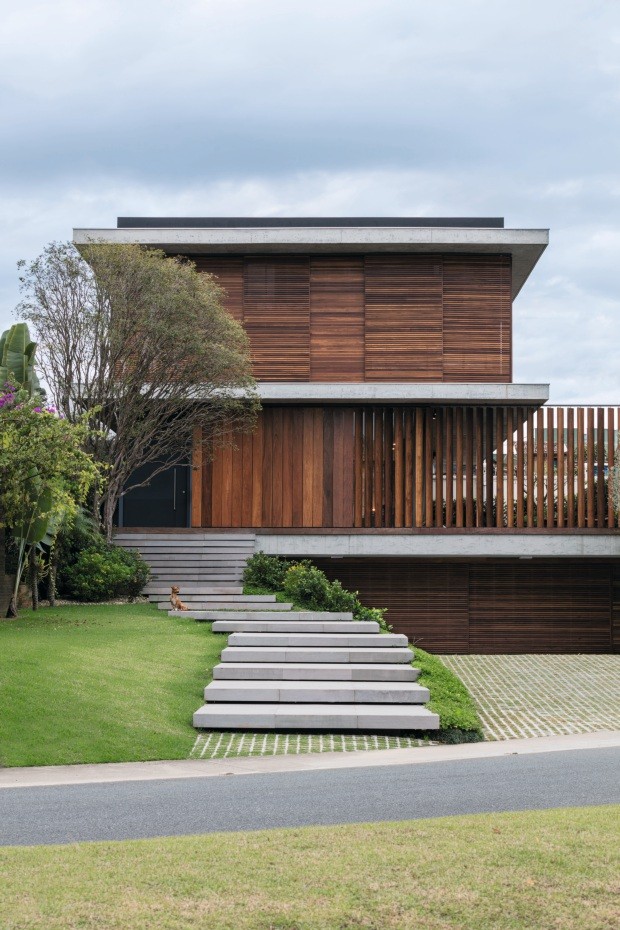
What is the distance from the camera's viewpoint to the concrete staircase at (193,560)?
75.7 feet

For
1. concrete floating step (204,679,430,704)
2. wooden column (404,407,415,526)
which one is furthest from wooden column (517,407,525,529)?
concrete floating step (204,679,430,704)

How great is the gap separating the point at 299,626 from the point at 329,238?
1179cm

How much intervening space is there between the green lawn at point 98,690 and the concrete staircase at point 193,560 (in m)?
4.72

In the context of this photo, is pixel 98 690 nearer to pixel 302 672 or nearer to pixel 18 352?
pixel 302 672

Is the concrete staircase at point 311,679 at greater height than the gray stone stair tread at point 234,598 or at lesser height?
lesser

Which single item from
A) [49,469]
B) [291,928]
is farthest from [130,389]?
[291,928]

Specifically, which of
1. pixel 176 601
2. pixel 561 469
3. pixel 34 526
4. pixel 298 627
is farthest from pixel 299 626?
pixel 561 469

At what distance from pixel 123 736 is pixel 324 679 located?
4.19 m

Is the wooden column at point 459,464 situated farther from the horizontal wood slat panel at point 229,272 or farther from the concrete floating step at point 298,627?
the concrete floating step at point 298,627

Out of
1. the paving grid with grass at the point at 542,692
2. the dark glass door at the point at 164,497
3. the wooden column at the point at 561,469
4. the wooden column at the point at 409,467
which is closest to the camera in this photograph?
the paving grid with grass at the point at 542,692

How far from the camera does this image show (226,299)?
26469mm

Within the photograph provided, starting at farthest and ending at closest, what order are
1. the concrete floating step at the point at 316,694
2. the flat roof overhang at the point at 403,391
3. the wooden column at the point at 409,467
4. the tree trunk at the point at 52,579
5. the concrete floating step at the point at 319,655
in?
the wooden column at the point at 409,467
the flat roof overhang at the point at 403,391
the tree trunk at the point at 52,579
the concrete floating step at the point at 319,655
the concrete floating step at the point at 316,694

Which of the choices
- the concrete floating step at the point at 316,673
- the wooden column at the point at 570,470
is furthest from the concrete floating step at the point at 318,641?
the wooden column at the point at 570,470

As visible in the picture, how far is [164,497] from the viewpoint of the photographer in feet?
91.5
